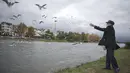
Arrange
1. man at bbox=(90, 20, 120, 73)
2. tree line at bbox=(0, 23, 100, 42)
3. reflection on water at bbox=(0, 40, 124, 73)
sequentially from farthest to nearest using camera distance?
A: tree line at bbox=(0, 23, 100, 42) < reflection on water at bbox=(0, 40, 124, 73) < man at bbox=(90, 20, 120, 73)

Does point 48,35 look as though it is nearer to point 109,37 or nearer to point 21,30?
point 21,30

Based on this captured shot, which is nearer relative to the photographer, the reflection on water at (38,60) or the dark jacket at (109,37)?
the dark jacket at (109,37)

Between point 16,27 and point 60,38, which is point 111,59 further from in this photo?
point 60,38

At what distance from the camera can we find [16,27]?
49531 millimetres

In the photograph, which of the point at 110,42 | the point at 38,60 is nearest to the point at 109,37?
the point at 110,42

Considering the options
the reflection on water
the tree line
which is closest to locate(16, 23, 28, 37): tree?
the tree line

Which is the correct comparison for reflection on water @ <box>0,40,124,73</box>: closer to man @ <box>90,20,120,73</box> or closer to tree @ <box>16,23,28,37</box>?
man @ <box>90,20,120,73</box>

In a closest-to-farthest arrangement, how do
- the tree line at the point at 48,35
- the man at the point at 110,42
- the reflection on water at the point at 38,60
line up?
the man at the point at 110,42 < the reflection on water at the point at 38,60 < the tree line at the point at 48,35

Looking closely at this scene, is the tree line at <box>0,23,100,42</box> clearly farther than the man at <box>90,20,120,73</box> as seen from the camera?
Yes

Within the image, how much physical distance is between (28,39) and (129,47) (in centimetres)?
4262

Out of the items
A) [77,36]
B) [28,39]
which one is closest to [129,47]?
[77,36]

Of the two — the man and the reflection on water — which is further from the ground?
the man

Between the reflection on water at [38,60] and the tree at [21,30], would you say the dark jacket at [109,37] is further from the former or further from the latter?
the tree at [21,30]

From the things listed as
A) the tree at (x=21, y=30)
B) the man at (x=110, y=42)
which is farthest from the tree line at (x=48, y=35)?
the man at (x=110, y=42)
